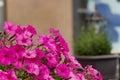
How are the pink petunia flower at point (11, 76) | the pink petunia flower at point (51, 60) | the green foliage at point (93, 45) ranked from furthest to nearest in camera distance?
the green foliage at point (93, 45)
the pink petunia flower at point (51, 60)
the pink petunia flower at point (11, 76)

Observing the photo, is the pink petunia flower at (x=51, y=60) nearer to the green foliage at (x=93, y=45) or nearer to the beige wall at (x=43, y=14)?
the green foliage at (x=93, y=45)

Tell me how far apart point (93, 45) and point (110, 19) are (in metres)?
1.18

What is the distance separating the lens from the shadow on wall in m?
4.54

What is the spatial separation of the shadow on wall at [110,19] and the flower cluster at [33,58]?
312cm

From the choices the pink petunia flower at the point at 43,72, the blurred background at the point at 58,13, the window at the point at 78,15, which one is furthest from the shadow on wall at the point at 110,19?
the pink petunia flower at the point at 43,72

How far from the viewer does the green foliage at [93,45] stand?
353 cm

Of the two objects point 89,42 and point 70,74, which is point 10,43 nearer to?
point 70,74

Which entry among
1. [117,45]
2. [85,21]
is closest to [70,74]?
[117,45]

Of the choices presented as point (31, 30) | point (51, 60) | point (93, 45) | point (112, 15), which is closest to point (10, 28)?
point (31, 30)

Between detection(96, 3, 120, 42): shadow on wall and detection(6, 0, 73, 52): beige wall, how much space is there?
51 cm

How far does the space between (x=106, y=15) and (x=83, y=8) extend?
40cm

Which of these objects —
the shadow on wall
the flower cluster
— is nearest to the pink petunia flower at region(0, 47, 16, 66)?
the flower cluster

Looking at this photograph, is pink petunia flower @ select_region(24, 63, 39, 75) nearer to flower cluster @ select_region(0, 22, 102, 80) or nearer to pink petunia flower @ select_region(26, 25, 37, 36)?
flower cluster @ select_region(0, 22, 102, 80)

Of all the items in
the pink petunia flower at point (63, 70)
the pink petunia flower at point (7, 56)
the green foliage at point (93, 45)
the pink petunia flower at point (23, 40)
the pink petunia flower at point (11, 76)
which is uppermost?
the pink petunia flower at point (23, 40)
